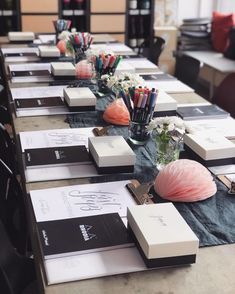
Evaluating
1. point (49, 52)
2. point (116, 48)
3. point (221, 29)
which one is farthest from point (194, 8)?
point (49, 52)

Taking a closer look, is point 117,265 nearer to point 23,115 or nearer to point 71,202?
point 71,202

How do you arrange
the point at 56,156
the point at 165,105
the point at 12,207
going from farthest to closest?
1. the point at 165,105
2. the point at 12,207
3. the point at 56,156

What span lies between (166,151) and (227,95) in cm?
131

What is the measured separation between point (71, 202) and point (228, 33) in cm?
481

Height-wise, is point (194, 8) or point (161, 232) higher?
point (194, 8)

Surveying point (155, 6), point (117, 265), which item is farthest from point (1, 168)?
point (155, 6)

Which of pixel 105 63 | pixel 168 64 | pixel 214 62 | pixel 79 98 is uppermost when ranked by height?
pixel 105 63

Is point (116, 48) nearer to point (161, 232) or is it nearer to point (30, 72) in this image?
point (30, 72)

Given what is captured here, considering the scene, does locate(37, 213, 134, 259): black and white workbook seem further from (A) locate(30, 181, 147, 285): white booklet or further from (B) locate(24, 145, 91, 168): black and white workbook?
(B) locate(24, 145, 91, 168): black and white workbook

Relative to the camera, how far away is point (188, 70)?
337cm

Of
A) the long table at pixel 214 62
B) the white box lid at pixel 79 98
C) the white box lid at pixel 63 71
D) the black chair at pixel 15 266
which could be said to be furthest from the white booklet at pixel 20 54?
the black chair at pixel 15 266

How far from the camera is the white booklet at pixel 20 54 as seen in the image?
357 centimetres

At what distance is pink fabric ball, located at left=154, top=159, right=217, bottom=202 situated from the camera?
146 centimetres

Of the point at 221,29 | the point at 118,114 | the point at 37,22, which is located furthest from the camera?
the point at 221,29
